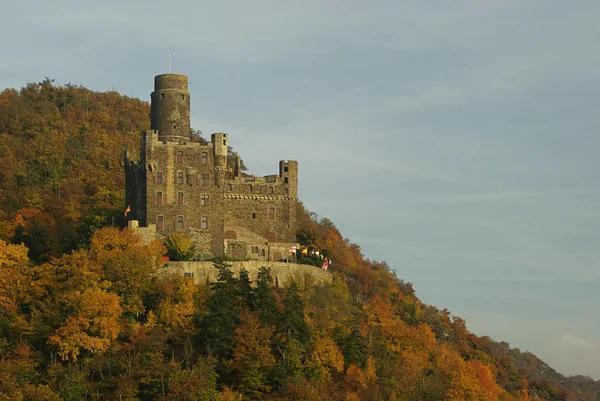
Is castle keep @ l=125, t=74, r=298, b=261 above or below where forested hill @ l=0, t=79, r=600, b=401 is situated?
above

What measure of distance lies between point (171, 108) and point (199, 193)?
19.6ft

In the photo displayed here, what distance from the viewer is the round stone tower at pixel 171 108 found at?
275 feet

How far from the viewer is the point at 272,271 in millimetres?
81250

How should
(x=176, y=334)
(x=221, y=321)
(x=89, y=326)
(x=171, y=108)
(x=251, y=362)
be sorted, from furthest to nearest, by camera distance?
1. (x=171, y=108)
2. (x=176, y=334)
3. (x=221, y=321)
4. (x=89, y=326)
5. (x=251, y=362)

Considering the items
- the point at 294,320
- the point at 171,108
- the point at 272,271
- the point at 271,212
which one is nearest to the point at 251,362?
the point at 294,320

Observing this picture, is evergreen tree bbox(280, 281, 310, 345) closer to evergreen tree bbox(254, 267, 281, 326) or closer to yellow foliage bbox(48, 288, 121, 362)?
evergreen tree bbox(254, 267, 281, 326)

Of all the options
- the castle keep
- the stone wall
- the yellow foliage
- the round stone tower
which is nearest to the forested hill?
the yellow foliage

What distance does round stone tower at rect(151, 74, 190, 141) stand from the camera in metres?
83.9

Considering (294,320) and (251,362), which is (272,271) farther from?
(251,362)

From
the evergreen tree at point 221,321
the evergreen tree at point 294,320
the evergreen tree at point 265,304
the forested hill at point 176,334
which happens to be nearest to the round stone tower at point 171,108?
the forested hill at point 176,334

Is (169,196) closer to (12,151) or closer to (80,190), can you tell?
(80,190)

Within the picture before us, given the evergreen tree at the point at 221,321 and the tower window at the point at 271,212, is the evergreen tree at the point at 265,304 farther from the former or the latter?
the tower window at the point at 271,212

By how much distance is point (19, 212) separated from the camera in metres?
92.6

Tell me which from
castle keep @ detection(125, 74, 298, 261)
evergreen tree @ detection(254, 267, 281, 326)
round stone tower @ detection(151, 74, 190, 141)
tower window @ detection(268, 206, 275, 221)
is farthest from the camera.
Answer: tower window @ detection(268, 206, 275, 221)
